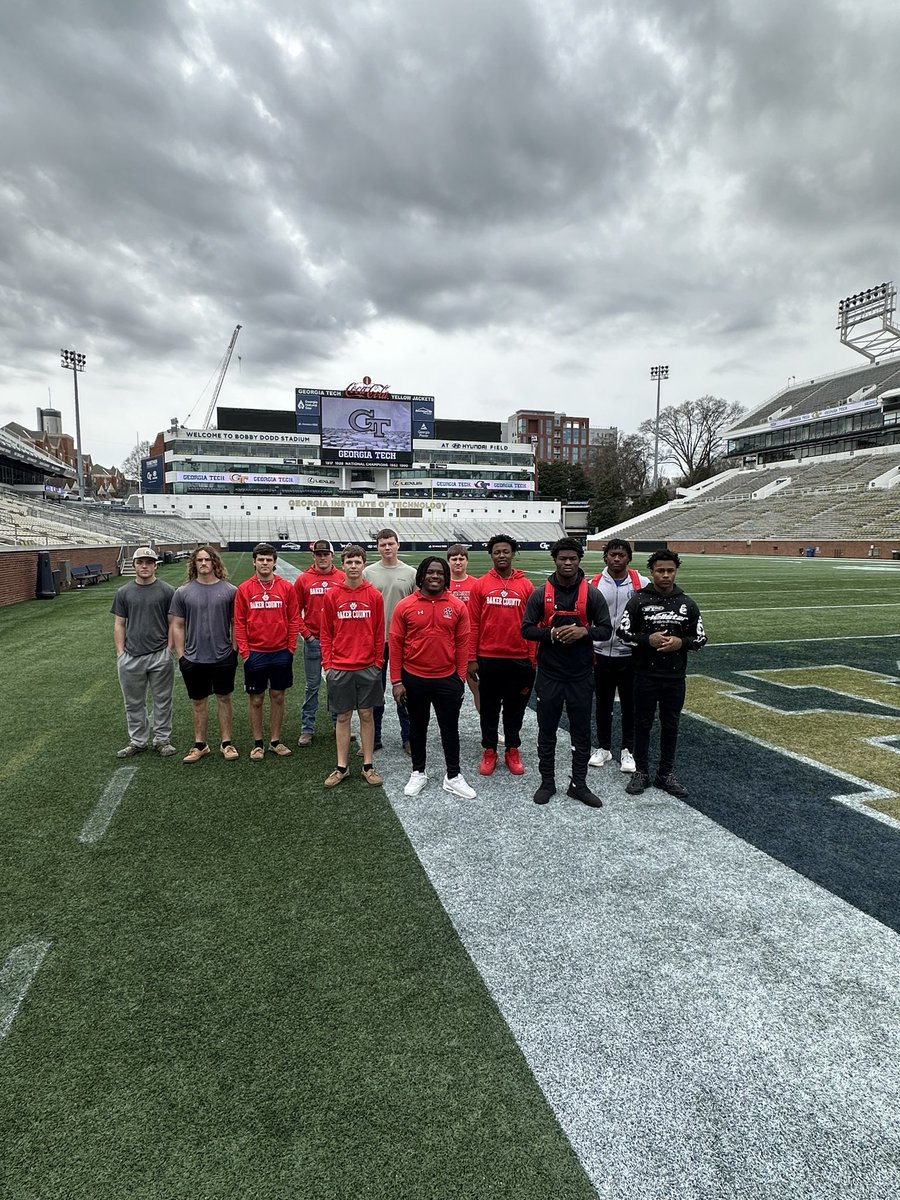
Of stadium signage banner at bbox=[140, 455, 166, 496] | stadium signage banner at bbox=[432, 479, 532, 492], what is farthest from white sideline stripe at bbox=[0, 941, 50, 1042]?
stadium signage banner at bbox=[432, 479, 532, 492]

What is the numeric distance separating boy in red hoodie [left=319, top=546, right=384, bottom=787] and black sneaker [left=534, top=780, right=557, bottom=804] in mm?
1332

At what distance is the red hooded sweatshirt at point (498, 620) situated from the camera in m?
5.25

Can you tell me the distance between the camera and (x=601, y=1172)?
2037mm

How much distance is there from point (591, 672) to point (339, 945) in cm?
275

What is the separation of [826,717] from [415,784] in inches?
190

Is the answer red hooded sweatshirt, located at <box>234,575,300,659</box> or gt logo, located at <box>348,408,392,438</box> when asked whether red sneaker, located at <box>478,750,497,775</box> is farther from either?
gt logo, located at <box>348,408,392,438</box>

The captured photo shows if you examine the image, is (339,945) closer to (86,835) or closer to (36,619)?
(86,835)

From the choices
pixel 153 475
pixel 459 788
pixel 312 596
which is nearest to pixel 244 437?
pixel 153 475

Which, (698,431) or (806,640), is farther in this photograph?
(698,431)

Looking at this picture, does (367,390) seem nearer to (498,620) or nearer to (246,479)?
(246,479)

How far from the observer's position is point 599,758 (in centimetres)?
567

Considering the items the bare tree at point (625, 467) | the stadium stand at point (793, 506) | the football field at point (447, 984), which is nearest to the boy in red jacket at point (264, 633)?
the football field at point (447, 984)

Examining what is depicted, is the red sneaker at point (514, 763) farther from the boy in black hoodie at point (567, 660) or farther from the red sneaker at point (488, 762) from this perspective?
the boy in black hoodie at point (567, 660)

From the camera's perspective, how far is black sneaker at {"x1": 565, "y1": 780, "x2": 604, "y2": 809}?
476 centimetres
